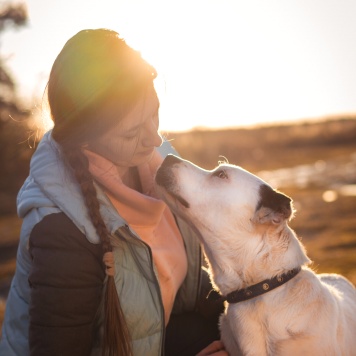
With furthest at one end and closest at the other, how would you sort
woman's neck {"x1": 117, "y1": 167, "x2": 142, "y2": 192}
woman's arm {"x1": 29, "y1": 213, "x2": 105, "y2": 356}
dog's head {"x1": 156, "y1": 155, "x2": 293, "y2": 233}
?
woman's neck {"x1": 117, "y1": 167, "x2": 142, "y2": 192} < dog's head {"x1": 156, "y1": 155, "x2": 293, "y2": 233} < woman's arm {"x1": 29, "y1": 213, "x2": 105, "y2": 356}

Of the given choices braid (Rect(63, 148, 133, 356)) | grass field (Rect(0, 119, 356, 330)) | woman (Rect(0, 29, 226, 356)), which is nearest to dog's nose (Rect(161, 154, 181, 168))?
woman (Rect(0, 29, 226, 356))

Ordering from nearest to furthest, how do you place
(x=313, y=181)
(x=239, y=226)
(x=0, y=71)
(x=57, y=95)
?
(x=57, y=95) < (x=239, y=226) < (x=0, y=71) < (x=313, y=181)

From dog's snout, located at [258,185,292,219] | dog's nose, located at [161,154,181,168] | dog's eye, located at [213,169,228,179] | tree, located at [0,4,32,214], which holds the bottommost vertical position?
tree, located at [0,4,32,214]

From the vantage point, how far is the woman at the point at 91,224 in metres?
2.96

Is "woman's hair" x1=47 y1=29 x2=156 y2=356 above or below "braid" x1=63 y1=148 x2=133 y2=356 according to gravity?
above

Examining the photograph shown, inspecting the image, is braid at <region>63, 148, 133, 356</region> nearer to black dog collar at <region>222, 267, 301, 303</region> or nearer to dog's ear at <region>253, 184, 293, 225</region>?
black dog collar at <region>222, 267, 301, 303</region>

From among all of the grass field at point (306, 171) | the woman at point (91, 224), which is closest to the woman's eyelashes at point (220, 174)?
the woman at point (91, 224)

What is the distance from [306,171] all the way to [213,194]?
1538 cm

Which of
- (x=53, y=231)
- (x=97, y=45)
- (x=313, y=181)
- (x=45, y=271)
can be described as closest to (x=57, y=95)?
(x=97, y=45)

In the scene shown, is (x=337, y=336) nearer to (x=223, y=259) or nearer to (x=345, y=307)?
(x=345, y=307)

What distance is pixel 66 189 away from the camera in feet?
10.1

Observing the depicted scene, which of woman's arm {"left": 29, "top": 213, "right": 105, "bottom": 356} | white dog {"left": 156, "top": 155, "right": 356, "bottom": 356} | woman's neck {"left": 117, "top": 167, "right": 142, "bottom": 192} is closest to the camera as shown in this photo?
woman's arm {"left": 29, "top": 213, "right": 105, "bottom": 356}

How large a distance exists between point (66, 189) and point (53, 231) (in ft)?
0.86

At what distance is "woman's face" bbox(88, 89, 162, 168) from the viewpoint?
10.6 feet
